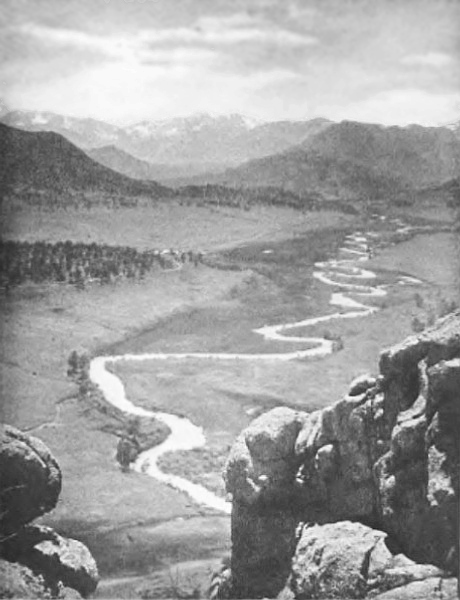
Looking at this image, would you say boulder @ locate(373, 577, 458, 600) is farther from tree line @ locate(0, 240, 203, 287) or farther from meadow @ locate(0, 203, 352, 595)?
tree line @ locate(0, 240, 203, 287)

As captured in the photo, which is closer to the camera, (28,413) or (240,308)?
(28,413)

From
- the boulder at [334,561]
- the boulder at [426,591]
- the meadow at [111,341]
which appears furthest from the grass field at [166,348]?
the boulder at [426,591]

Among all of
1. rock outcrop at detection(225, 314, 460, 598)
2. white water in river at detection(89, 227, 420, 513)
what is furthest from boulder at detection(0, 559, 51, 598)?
white water in river at detection(89, 227, 420, 513)

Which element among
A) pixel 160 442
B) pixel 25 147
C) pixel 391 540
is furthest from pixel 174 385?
pixel 25 147

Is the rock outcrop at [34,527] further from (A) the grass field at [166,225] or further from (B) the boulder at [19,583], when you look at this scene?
(A) the grass field at [166,225]

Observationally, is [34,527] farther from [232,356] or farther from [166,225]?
[166,225]

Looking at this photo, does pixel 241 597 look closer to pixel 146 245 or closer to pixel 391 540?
pixel 391 540
